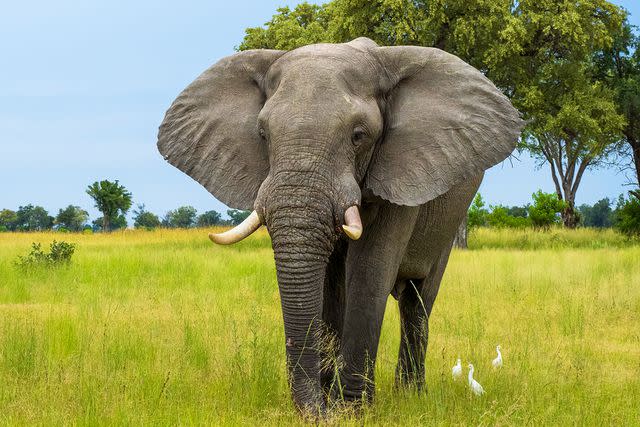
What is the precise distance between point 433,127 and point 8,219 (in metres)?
86.7

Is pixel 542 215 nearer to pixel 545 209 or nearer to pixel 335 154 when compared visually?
pixel 545 209

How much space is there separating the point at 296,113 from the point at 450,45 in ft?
74.3

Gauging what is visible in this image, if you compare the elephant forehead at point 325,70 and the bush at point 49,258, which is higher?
the elephant forehead at point 325,70

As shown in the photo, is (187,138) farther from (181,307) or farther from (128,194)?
(128,194)

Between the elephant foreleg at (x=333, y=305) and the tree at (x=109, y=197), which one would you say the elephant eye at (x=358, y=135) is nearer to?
the elephant foreleg at (x=333, y=305)

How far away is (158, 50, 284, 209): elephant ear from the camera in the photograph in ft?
18.5

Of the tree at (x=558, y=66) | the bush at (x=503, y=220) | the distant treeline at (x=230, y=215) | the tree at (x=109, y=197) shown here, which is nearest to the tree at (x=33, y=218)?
the distant treeline at (x=230, y=215)

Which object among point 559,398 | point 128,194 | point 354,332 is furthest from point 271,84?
point 128,194

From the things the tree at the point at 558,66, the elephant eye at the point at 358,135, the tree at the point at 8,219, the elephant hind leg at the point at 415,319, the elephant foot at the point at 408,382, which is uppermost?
the tree at the point at 558,66

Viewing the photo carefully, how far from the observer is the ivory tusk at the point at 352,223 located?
4758 mm

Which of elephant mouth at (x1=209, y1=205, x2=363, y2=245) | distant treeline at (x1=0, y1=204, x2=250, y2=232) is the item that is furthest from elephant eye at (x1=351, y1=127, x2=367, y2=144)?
distant treeline at (x1=0, y1=204, x2=250, y2=232)

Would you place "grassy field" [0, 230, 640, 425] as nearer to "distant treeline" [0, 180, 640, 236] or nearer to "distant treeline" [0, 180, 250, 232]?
"distant treeline" [0, 180, 640, 236]

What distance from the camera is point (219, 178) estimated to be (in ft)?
19.1

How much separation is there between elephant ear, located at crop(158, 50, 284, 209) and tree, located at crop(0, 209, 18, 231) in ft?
270
